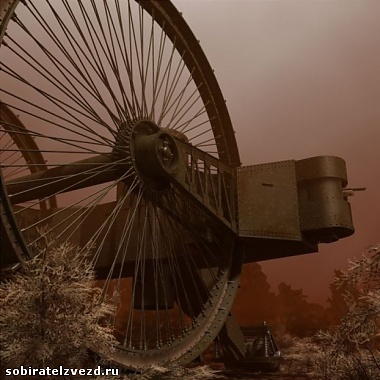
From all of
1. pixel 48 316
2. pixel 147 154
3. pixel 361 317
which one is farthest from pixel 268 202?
pixel 48 316

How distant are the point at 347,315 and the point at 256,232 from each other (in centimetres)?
301

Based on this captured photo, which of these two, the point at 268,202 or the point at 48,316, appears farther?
the point at 268,202

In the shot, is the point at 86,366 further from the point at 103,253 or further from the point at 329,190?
the point at 329,190

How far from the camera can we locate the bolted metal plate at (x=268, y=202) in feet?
32.7

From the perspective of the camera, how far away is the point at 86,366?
20.4 ft

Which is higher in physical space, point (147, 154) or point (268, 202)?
point (147, 154)

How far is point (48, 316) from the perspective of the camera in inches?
212

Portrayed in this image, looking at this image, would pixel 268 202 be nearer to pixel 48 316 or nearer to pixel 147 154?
pixel 147 154

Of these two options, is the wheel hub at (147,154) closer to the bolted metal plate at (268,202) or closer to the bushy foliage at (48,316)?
the bolted metal plate at (268,202)

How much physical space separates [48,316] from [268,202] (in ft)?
18.6

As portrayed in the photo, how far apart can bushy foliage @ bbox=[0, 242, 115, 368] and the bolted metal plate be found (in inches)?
191

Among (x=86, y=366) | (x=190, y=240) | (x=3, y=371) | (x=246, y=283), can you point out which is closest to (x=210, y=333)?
(x=190, y=240)

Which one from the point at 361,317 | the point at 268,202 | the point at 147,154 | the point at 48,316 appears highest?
the point at 147,154

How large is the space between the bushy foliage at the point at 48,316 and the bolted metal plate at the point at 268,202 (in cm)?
485
